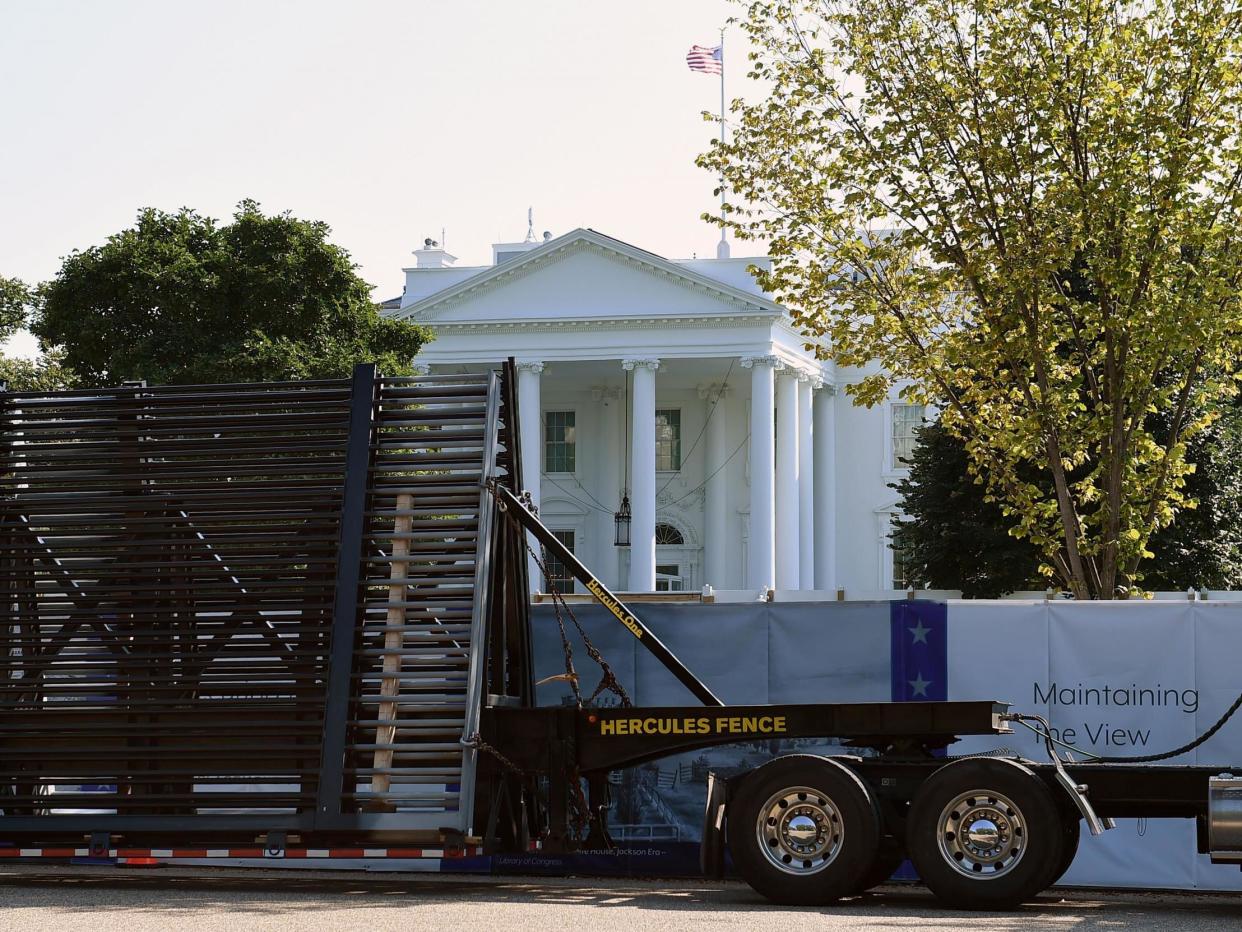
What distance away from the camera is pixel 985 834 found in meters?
11.1

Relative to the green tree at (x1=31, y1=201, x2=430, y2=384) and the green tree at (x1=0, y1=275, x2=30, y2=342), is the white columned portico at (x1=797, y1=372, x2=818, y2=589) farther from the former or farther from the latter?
the green tree at (x1=31, y1=201, x2=430, y2=384)

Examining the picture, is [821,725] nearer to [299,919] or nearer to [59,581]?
[299,919]

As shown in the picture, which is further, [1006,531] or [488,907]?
[1006,531]

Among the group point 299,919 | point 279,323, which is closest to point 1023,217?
point 299,919

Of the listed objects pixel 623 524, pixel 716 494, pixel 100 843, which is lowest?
pixel 100 843

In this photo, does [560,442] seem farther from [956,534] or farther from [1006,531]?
[1006,531]

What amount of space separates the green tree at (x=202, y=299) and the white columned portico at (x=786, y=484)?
89.3ft

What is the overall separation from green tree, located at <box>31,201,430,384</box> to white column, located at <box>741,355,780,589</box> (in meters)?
24.4

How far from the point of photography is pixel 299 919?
1024cm

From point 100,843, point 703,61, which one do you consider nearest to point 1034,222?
point 100,843

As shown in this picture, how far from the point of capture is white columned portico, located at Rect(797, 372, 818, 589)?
217 feet

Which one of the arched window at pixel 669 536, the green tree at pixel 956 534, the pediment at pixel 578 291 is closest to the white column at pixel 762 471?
the pediment at pixel 578 291

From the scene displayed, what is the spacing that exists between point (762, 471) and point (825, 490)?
10110mm

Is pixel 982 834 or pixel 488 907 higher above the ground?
pixel 982 834
